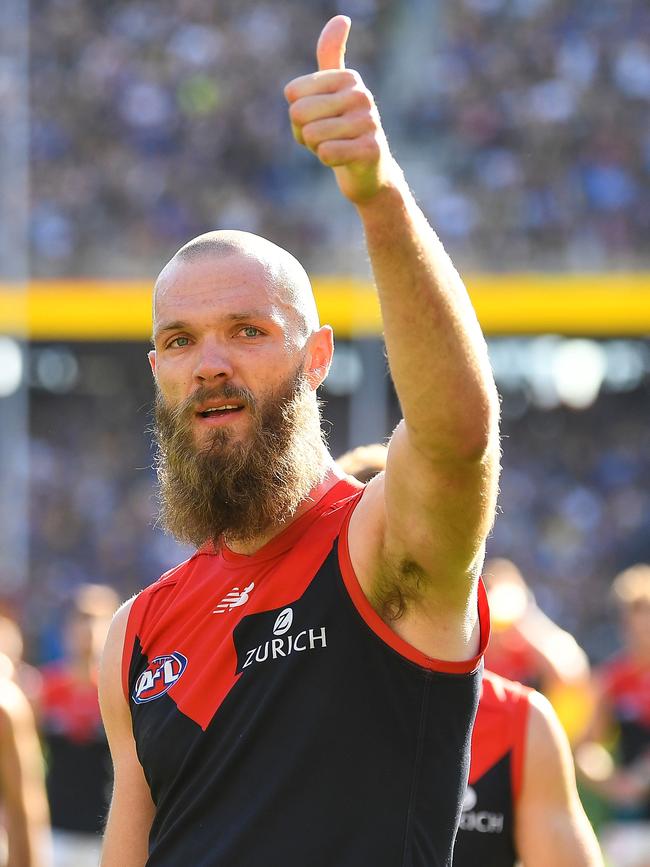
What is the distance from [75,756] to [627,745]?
3383 mm

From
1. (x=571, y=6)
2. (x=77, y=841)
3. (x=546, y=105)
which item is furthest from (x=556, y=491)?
(x=77, y=841)

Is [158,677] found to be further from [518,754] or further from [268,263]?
[518,754]

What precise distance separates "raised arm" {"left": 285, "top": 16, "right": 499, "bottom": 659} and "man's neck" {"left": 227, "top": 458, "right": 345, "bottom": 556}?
314 mm

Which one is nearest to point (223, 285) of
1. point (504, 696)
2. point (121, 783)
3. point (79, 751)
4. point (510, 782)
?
point (121, 783)

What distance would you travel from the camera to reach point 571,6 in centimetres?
1540

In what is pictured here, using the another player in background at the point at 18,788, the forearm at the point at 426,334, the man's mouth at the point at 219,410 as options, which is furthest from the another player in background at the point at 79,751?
the forearm at the point at 426,334

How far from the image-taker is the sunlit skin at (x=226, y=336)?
2367 mm

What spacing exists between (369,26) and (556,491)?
5.36 meters

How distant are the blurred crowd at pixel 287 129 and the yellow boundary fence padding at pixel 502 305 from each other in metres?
0.26

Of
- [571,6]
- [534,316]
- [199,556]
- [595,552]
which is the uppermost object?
[571,6]

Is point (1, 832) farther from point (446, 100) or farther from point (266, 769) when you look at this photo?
point (446, 100)

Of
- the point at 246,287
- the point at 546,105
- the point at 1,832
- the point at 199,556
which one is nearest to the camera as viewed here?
the point at 246,287

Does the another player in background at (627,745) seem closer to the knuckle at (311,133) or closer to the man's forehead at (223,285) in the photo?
the man's forehead at (223,285)

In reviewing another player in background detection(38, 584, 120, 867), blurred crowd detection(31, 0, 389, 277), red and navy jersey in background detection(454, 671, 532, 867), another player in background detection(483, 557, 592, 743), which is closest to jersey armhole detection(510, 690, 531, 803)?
red and navy jersey in background detection(454, 671, 532, 867)
